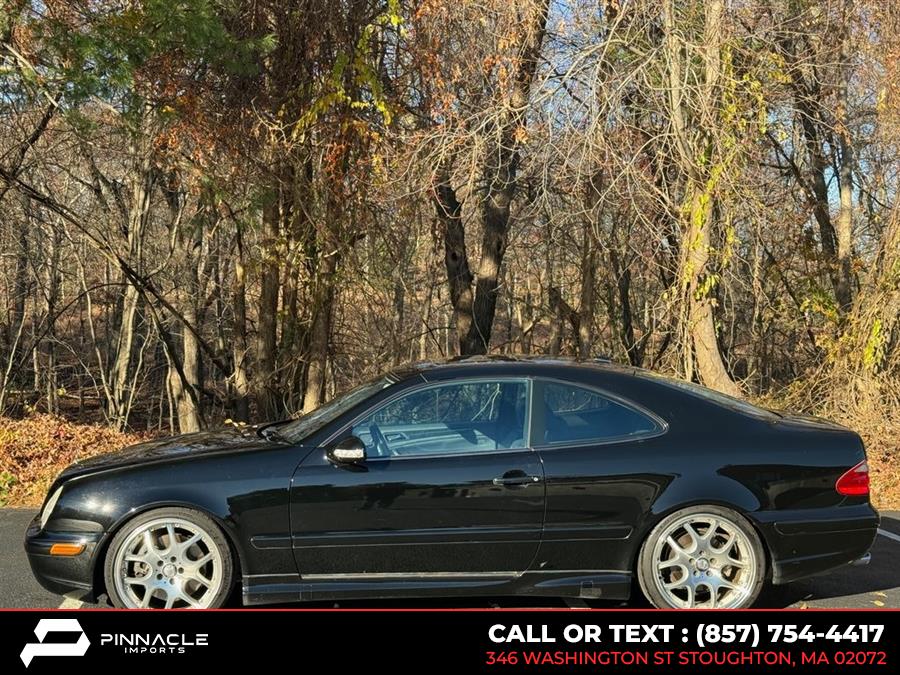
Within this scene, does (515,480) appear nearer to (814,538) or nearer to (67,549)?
(814,538)

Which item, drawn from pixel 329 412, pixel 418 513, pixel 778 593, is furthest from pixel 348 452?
pixel 778 593

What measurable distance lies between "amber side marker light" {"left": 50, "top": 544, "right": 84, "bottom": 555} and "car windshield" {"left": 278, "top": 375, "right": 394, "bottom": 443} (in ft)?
3.83

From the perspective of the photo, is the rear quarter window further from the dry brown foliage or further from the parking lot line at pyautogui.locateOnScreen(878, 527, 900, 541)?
the dry brown foliage

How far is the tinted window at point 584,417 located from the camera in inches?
175

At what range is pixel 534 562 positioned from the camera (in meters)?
4.25

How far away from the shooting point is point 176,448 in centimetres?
465

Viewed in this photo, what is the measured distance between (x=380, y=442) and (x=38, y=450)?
18.6ft

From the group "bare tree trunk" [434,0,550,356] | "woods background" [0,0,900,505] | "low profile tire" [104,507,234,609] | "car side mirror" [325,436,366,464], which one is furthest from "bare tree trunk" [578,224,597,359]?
"low profile tire" [104,507,234,609]

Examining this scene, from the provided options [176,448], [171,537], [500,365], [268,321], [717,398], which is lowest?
[171,537]

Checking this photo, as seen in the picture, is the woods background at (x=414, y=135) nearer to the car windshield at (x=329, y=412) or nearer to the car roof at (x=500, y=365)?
the car windshield at (x=329, y=412)

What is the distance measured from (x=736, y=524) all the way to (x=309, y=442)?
2.30 metres

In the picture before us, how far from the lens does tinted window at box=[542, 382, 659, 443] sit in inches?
175
